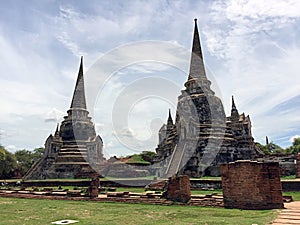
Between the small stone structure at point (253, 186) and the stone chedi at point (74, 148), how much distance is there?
26.6 metres

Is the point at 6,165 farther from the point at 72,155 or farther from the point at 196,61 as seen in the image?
the point at 196,61

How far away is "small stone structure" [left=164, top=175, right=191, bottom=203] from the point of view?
40.7ft

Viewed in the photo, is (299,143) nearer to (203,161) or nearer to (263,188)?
(203,161)

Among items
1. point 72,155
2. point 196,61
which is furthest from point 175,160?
point 72,155

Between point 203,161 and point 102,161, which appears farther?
point 102,161

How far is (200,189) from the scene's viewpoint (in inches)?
784

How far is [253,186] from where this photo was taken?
10211mm

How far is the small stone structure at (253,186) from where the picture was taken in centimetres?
Result: 1006

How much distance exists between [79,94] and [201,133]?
2143cm

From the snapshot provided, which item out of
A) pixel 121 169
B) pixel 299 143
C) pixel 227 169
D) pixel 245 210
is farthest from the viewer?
pixel 299 143

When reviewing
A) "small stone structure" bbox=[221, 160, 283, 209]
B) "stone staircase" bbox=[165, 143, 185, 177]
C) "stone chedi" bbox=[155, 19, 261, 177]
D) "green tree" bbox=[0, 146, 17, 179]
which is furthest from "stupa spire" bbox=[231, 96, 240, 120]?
"green tree" bbox=[0, 146, 17, 179]

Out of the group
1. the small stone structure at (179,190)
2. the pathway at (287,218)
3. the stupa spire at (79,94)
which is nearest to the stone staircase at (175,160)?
the small stone structure at (179,190)

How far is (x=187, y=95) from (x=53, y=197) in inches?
969

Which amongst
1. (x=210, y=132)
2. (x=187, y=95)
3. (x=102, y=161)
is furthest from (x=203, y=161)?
(x=102, y=161)
